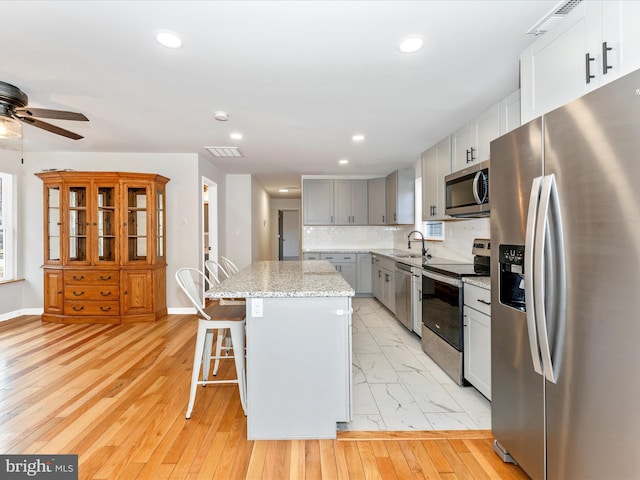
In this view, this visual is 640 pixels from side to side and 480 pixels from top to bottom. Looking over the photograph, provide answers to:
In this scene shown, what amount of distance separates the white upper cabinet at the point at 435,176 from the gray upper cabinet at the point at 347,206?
2.07 meters

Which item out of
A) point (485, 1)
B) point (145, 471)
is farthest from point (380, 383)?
point (485, 1)

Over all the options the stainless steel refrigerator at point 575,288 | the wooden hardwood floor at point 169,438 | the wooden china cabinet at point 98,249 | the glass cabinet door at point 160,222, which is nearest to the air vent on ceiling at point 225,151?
the wooden china cabinet at point 98,249

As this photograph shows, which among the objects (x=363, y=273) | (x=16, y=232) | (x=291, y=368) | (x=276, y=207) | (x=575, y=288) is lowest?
(x=291, y=368)

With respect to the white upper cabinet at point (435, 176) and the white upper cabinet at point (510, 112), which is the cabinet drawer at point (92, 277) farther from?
the white upper cabinet at point (510, 112)

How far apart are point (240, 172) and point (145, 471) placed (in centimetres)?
537

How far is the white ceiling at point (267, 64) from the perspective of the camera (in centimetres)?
178

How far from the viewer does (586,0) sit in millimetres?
1540

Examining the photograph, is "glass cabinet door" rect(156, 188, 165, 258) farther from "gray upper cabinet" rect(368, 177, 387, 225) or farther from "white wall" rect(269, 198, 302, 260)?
"white wall" rect(269, 198, 302, 260)

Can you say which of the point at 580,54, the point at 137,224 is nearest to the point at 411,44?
the point at 580,54

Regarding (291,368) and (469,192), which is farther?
(469,192)

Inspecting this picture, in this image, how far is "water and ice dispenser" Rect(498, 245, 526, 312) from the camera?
162 cm

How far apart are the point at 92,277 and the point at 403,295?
4081 millimetres

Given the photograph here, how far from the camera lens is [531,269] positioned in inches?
56.5

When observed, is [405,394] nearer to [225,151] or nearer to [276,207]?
[225,151]
